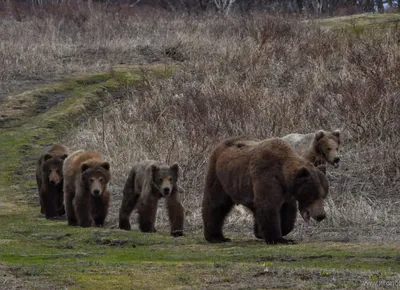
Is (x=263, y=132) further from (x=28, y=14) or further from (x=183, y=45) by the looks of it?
(x=28, y=14)

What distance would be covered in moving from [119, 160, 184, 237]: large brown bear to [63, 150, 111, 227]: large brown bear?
42cm

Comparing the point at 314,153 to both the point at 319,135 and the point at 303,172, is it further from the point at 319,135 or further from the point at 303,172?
the point at 303,172

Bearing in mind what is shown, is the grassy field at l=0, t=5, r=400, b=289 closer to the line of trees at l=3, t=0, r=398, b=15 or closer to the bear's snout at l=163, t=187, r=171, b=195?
the bear's snout at l=163, t=187, r=171, b=195

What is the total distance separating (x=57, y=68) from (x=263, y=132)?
12641 mm

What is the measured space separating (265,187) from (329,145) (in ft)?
15.2

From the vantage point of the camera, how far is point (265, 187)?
1002 cm

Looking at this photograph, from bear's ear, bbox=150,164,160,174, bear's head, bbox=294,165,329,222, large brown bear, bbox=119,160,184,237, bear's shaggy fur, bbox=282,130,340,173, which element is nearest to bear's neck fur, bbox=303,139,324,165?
bear's shaggy fur, bbox=282,130,340,173

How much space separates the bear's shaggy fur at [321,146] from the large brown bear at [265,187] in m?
3.69

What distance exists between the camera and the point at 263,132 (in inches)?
640

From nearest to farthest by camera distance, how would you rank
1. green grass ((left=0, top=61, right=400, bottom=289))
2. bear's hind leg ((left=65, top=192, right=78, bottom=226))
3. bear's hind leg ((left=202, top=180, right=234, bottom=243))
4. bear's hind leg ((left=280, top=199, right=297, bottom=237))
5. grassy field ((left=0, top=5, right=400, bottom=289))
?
green grass ((left=0, top=61, right=400, bottom=289)) < grassy field ((left=0, top=5, right=400, bottom=289)) < bear's hind leg ((left=280, top=199, right=297, bottom=237)) < bear's hind leg ((left=202, top=180, right=234, bottom=243)) < bear's hind leg ((left=65, top=192, right=78, bottom=226))

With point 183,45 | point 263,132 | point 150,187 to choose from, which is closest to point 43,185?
point 150,187

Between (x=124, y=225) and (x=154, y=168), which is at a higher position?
(x=154, y=168)

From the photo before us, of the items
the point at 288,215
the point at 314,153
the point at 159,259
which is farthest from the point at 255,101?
the point at 159,259

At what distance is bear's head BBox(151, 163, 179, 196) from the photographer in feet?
40.3
